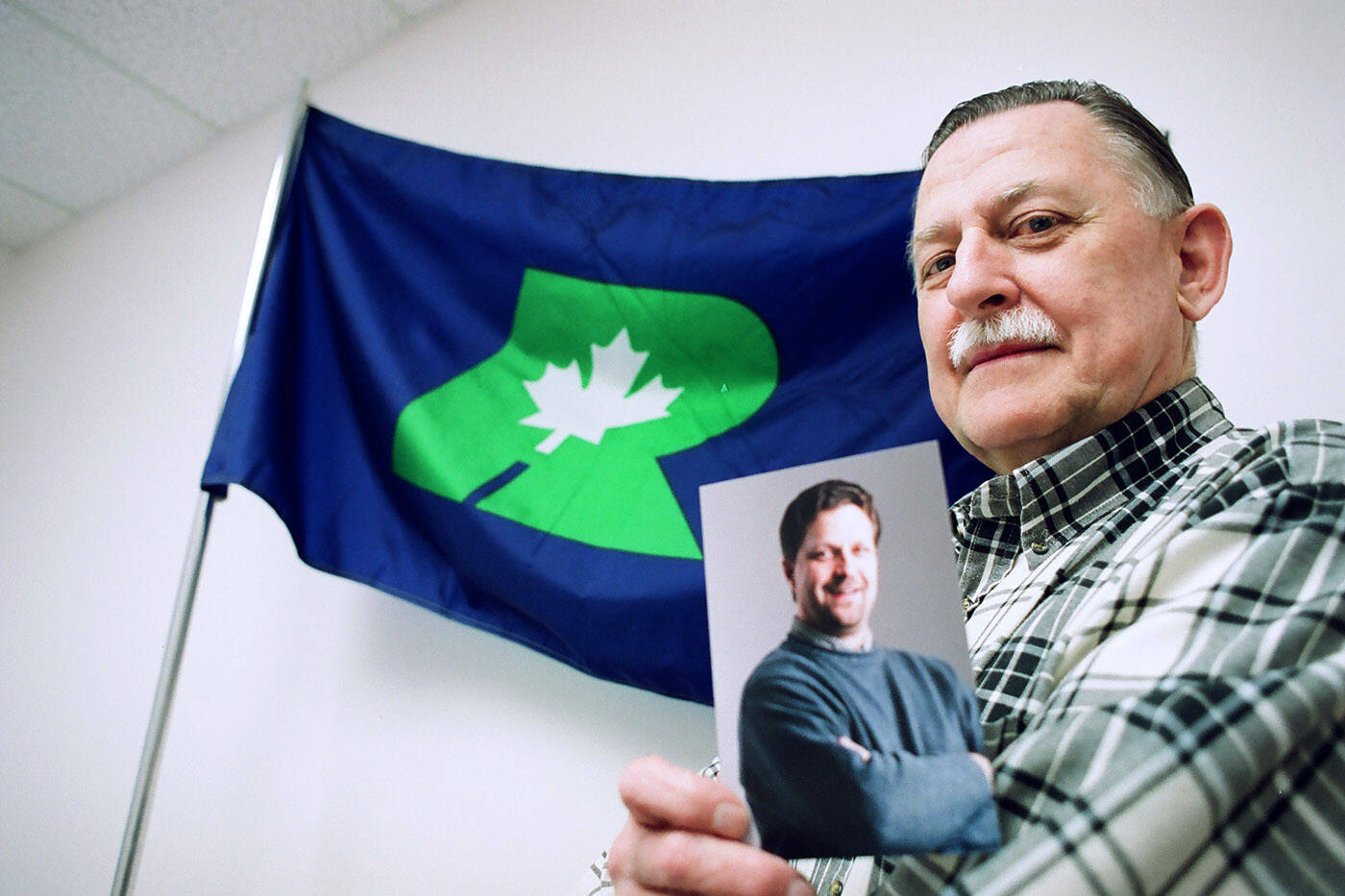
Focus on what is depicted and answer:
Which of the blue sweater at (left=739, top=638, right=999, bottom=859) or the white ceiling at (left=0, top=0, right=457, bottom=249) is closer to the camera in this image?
the blue sweater at (left=739, top=638, right=999, bottom=859)

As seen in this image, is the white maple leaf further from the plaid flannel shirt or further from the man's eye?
the plaid flannel shirt

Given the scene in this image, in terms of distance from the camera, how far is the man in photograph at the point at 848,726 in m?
0.29

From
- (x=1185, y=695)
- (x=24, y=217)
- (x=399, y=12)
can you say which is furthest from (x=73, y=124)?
(x=1185, y=695)

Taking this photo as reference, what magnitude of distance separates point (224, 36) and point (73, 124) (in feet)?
1.90

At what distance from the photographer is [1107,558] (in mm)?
485

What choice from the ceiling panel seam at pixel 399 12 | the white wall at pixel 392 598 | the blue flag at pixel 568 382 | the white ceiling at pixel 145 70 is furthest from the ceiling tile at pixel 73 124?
the blue flag at pixel 568 382

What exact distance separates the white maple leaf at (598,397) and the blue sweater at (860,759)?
27.3 inches

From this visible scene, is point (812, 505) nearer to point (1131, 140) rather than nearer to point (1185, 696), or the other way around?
point (1185, 696)

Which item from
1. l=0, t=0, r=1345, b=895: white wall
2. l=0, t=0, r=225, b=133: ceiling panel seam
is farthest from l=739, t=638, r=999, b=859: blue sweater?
l=0, t=0, r=225, b=133: ceiling panel seam

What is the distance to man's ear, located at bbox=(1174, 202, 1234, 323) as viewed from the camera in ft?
2.27

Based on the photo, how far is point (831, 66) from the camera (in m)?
1.19

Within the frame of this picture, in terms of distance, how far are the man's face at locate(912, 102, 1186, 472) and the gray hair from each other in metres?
0.01

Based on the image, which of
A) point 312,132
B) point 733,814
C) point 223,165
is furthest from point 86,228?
point 733,814

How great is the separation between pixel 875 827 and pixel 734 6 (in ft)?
4.55
